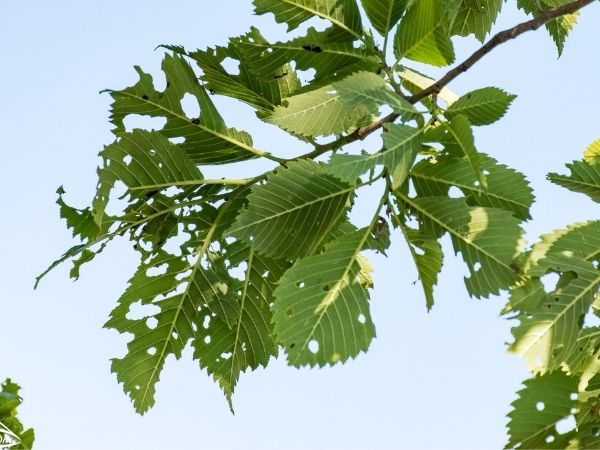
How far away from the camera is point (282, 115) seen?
225 cm

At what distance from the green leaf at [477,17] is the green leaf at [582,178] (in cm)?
80

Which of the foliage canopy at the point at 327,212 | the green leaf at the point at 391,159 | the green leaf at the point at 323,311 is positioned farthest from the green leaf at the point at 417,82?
the green leaf at the point at 323,311

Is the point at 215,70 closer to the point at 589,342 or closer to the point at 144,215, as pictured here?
the point at 144,215

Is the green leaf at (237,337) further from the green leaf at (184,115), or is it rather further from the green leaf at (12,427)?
the green leaf at (12,427)

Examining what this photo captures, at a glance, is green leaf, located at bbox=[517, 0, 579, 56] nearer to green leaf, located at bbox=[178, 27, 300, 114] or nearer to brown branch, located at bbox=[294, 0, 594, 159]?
brown branch, located at bbox=[294, 0, 594, 159]

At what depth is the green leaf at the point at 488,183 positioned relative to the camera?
83.8 inches

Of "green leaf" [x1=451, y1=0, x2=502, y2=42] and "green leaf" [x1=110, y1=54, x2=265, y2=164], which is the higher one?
"green leaf" [x1=451, y1=0, x2=502, y2=42]

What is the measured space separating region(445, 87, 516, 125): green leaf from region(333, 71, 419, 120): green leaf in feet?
0.46

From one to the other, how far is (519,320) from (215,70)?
1.12 m

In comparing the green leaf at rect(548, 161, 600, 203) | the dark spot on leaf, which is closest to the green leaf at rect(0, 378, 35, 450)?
the dark spot on leaf

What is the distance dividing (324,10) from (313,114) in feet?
1.04

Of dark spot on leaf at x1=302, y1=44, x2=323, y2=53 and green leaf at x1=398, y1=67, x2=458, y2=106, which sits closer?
dark spot on leaf at x1=302, y1=44, x2=323, y2=53

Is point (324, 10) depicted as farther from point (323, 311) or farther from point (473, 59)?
point (323, 311)

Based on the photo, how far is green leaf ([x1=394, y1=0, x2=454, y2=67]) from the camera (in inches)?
88.4
